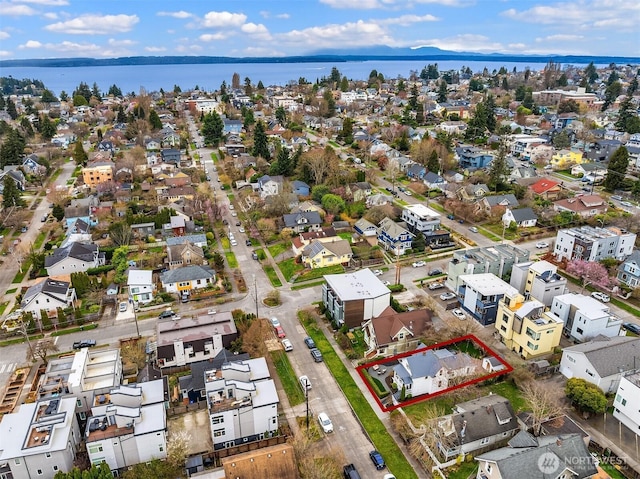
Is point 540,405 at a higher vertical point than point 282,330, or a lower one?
higher

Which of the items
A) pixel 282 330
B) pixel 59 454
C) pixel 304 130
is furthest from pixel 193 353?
pixel 304 130

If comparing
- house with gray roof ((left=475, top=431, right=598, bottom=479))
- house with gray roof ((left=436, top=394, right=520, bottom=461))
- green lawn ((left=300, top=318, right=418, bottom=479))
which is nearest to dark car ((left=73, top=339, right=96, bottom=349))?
green lawn ((left=300, top=318, right=418, bottom=479))

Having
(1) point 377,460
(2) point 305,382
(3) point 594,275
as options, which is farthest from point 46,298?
(3) point 594,275

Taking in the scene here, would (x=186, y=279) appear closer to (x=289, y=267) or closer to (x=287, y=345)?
(x=289, y=267)

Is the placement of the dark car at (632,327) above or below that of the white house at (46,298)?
below

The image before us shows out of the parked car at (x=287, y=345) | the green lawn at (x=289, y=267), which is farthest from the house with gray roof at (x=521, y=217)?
the parked car at (x=287, y=345)

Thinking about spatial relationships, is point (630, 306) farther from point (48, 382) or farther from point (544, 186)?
point (48, 382)

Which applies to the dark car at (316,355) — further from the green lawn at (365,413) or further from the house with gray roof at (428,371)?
the house with gray roof at (428,371)
